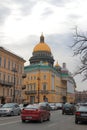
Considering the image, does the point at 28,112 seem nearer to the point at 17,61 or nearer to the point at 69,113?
the point at 69,113

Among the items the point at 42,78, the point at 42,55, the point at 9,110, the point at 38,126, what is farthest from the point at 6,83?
the point at 42,55

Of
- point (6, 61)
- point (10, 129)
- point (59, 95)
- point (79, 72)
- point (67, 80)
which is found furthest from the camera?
point (67, 80)

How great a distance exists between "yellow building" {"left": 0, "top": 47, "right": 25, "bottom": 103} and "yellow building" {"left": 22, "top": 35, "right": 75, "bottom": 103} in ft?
88.5

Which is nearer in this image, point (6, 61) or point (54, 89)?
point (6, 61)

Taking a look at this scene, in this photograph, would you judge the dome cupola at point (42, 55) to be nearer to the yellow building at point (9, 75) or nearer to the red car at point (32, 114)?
the yellow building at point (9, 75)

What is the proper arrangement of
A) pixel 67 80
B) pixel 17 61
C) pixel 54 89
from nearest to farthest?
pixel 17 61, pixel 54 89, pixel 67 80

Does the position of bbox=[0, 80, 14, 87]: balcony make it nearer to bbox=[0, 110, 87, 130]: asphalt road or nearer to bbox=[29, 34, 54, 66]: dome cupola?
bbox=[0, 110, 87, 130]: asphalt road

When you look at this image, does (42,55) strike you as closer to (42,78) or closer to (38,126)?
(42,78)

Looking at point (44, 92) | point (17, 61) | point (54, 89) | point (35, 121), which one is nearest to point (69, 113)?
point (35, 121)

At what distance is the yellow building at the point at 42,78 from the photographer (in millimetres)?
132250

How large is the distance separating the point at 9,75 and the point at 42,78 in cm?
4593

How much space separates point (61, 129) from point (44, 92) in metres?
111

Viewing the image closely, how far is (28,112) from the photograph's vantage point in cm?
2683

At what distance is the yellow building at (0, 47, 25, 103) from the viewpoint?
270 feet
